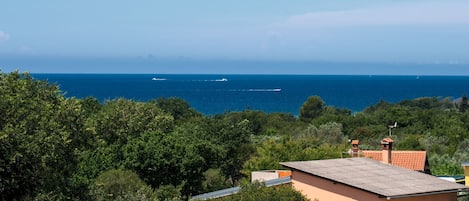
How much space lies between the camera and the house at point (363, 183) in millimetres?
20250

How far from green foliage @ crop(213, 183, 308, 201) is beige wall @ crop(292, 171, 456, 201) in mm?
365

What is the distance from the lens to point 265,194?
21391mm

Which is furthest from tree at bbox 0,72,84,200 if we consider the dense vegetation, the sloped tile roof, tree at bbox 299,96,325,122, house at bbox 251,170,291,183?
tree at bbox 299,96,325,122

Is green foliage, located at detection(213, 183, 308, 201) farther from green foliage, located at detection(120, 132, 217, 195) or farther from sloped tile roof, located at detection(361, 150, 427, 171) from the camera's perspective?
sloped tile roof, located at detection(361, 150, 427, 171)

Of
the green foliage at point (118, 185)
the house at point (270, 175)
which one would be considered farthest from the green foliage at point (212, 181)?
the house at point (270, 175)

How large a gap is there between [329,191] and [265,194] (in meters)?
1.88

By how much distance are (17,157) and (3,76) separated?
16.1 ft

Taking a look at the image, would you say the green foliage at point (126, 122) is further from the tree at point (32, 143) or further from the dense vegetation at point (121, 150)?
the tree at point (32, 143)

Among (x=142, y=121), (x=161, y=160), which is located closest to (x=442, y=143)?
(x=142, y=121)

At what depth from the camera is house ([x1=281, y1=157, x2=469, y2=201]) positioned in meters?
20.2

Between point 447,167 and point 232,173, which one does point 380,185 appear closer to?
point 447,167

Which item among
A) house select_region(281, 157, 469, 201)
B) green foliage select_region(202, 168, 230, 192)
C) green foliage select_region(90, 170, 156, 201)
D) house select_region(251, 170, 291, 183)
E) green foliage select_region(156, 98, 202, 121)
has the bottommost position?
green foliage select_region(202, 168, 230, 192)

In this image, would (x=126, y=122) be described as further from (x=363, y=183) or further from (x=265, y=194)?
(x=363, y=183)

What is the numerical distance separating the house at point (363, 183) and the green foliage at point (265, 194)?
1.83ft
